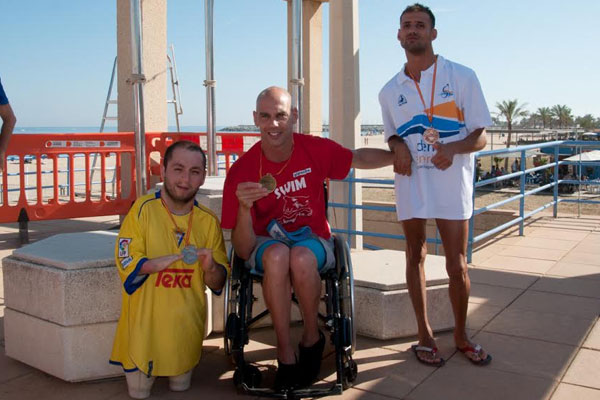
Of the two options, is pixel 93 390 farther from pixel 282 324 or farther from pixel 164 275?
pixel 282 324

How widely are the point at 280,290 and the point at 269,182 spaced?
0.51m

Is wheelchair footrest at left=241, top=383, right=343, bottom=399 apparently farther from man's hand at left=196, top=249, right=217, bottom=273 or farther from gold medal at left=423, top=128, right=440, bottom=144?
gold medal at left=423, top=128, right=440, bottom=144

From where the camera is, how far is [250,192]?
9.36ft

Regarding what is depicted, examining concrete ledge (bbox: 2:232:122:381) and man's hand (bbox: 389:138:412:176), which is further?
man's hand (bbox: 389:138:412:176)

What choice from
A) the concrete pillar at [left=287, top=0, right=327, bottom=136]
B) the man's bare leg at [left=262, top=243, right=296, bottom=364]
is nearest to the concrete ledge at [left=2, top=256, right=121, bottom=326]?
the man's bare leg at [left=262, top=243, right=296, bottom=364]

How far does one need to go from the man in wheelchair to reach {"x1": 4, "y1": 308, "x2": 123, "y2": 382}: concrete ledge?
0.85m

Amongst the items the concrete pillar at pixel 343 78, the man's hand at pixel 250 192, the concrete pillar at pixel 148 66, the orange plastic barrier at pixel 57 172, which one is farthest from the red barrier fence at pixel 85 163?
the man's hand at pixel 250 192

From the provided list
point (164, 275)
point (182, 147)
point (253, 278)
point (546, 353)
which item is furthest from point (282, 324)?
point (546, 353)

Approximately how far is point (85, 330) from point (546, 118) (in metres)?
88.6

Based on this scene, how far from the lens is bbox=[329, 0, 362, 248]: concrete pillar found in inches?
344

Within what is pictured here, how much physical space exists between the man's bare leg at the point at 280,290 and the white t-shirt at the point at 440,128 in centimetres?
83

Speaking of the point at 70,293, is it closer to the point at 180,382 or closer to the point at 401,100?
the point at 180,382

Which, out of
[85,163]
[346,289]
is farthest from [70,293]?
[85,163]

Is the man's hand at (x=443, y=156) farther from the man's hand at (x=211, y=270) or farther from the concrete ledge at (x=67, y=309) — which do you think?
the concrete ledge at (x=67, y=309)
